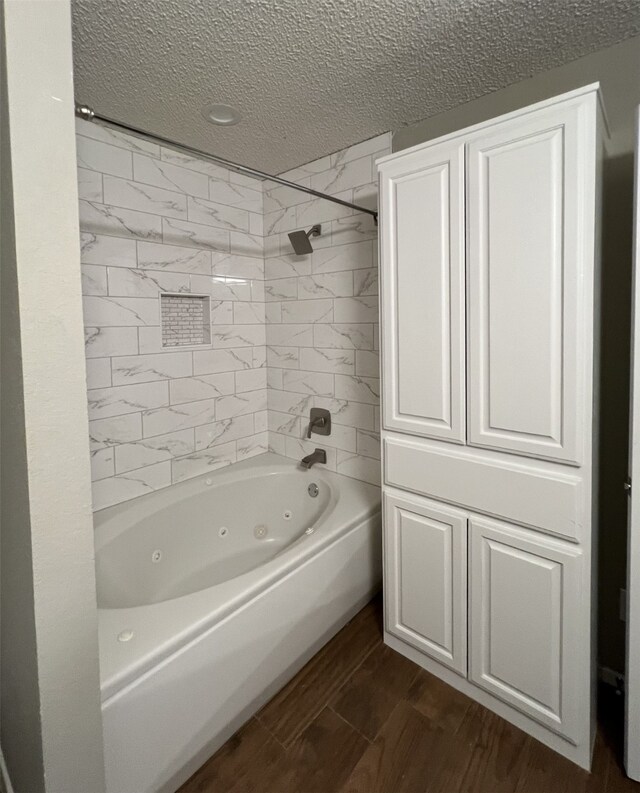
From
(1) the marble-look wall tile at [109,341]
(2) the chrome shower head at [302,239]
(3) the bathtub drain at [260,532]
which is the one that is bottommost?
(3) the bathtub drain at [260,532]

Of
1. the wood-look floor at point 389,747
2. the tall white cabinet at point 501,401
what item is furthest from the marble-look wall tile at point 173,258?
the wood-look floor at point 389,747

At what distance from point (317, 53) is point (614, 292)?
137 cm

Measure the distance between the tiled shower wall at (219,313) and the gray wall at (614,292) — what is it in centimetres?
87

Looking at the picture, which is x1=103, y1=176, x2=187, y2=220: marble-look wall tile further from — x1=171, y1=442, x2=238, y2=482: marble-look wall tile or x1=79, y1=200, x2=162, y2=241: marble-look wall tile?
x1=171, y1=442, x2=238, y2=482: marble-look wall tile

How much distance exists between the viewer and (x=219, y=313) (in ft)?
8.10

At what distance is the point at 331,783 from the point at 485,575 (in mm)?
829

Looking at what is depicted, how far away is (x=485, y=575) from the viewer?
1476mm

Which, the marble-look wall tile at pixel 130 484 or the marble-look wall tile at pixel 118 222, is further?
the marble-look wall tile at pixel 130 484

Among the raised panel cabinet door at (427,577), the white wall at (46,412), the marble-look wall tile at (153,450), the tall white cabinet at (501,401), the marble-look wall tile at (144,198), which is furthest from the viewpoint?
the marble-look wall tile at (153,450)

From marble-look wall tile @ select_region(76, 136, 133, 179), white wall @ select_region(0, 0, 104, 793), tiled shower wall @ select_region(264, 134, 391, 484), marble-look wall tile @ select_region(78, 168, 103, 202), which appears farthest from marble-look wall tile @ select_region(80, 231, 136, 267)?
white wall @ select_region(0, 0, 104, 793)

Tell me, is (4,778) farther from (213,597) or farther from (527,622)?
(527,622)

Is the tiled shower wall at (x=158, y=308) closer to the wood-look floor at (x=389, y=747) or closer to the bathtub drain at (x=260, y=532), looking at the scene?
the bathtub drain at (x=260, y=532)

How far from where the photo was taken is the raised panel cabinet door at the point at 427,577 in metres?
1.56

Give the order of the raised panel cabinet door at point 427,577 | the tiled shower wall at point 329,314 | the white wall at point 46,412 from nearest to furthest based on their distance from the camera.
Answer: the white wall at point 46,412 < the raised panel cabinet door at point 427,577 < the tiled shower wall at point 329,314
